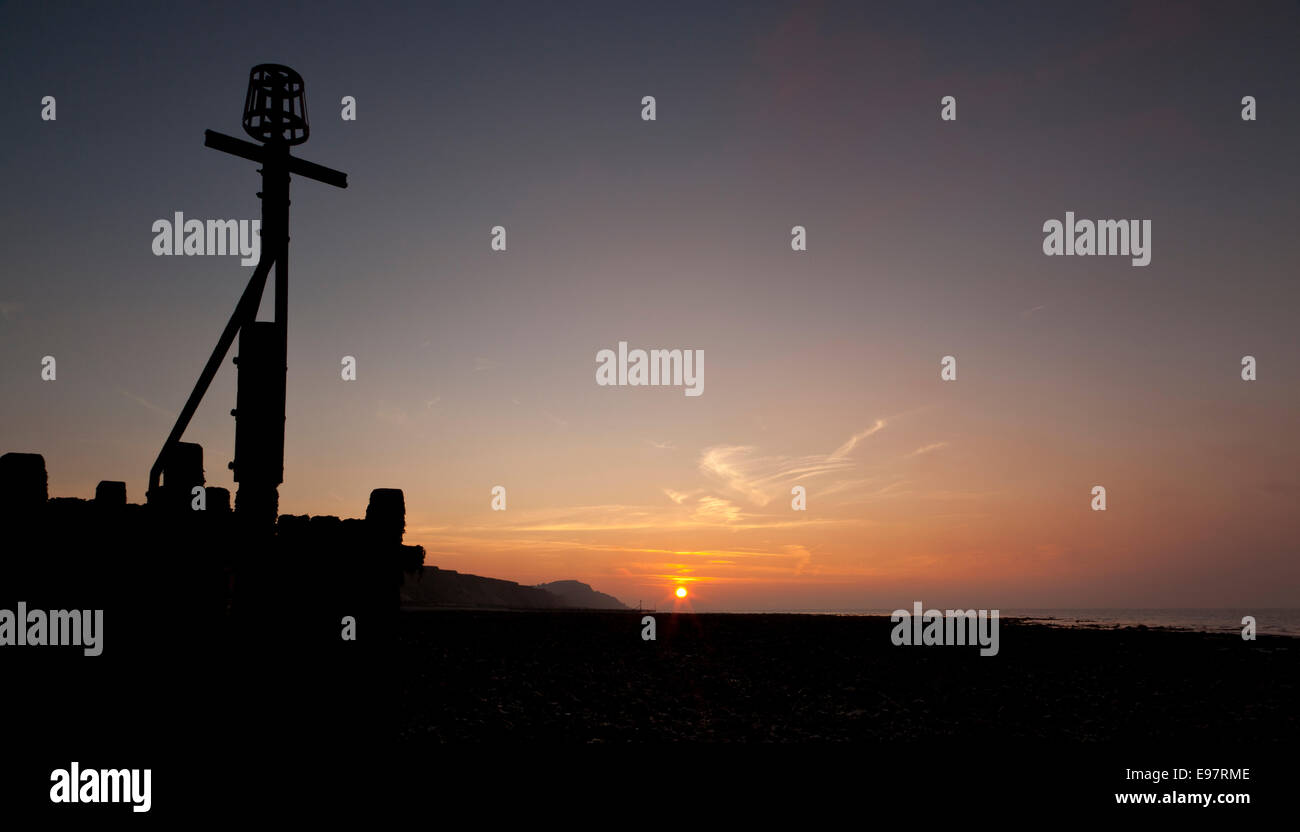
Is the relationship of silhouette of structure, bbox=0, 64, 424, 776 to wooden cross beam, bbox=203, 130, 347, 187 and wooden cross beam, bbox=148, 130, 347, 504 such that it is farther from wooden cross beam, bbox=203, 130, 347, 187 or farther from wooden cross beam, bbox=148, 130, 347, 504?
wooden cross beam, bbox=203, 130, 347, 187

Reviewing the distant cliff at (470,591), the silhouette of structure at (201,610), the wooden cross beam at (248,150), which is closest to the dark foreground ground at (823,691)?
the silhouette of structure at (201,610)

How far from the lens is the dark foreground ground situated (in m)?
18.5

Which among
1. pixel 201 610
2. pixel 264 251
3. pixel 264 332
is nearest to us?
pixel 201 610

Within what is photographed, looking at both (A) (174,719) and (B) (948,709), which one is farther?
(B) (948,709)

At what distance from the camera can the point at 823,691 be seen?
24531 mm

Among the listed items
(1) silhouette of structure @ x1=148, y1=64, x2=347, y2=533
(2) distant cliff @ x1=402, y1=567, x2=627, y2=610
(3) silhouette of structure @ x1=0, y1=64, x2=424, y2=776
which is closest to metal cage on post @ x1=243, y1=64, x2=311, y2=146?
(1) silhouette of structure @ x1=148, y1=64, x2=347, y2=533

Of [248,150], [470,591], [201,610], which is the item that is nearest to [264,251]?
[248,150]

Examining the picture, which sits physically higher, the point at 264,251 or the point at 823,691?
the point at 264,251

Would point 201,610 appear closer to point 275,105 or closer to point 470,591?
point 275,105

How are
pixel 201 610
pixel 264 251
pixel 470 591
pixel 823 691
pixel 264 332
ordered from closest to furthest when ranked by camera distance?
pixel 201 610, pixel 264 332, pixel 264 251, pixel 823 691, pixel 470 591
